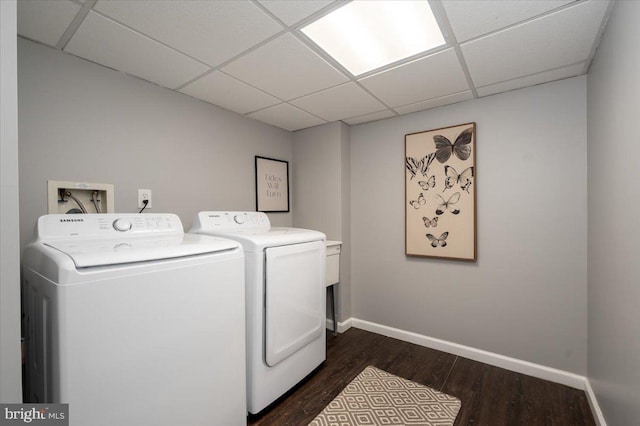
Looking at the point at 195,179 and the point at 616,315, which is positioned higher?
the point at 195,179

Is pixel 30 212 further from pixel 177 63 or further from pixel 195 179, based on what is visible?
pixel 177 63

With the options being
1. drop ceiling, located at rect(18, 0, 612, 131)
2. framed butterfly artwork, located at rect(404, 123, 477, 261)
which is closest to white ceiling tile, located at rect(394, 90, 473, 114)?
drop ceiling, located at rect(18, 0, 612, 131)

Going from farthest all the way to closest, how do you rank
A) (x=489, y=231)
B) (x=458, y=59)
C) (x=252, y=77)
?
(x=489, y=231), (x=252, y=77), (x=458, y=59)

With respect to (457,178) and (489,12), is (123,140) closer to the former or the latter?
(489,12)

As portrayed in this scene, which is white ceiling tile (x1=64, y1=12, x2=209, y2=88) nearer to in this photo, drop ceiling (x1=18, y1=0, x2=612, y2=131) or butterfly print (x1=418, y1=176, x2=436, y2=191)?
drop ceiling (x1=18, y1=0, x2=612, y2=131)

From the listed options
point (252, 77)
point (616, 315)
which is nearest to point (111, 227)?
point (252, 77)

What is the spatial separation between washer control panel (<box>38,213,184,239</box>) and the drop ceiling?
3.01 feet

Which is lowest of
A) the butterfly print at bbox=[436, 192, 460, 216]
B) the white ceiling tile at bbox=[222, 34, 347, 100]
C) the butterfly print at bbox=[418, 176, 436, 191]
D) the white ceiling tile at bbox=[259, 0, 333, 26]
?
the butterfly print at bbox=[436, 192, 460, 216]

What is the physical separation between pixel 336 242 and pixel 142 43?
199cm

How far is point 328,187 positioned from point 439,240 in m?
1.15

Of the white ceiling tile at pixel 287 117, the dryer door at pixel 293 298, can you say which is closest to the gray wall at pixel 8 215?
the dryer door at pixel 293 298

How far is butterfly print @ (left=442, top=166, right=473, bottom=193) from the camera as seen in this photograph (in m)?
2.16

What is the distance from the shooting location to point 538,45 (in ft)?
4.80

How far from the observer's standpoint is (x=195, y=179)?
7.00 feet
